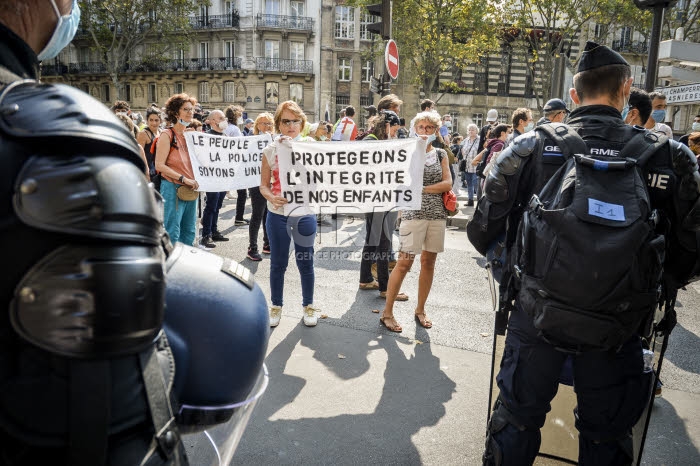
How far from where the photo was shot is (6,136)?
0.88 metres

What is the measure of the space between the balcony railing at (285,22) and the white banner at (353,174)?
40957mm

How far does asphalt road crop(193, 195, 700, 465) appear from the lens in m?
3.02

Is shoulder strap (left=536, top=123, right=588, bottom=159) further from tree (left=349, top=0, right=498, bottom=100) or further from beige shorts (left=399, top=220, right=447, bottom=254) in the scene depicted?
tree (left=349, top=0, right=498, bottom=100)

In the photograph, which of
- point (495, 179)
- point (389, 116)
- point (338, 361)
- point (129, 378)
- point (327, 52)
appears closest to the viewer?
point (129, 378)

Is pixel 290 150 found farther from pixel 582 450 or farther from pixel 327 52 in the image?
pixel 327 52

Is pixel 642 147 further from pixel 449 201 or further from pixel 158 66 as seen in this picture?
pixel 158 66

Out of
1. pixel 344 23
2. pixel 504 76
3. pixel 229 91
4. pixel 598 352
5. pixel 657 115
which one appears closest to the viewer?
pixel 598 352

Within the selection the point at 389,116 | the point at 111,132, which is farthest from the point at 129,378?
the point at 389,116

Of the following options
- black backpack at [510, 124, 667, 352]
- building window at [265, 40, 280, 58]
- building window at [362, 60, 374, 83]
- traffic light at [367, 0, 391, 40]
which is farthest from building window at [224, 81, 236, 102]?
black backpack at [510, 124, 667, 352]

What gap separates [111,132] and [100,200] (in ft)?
0.47

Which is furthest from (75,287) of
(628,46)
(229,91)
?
Result: (628,46)

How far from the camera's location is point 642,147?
2115mm

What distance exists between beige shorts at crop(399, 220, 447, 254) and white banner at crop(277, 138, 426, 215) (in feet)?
0.68

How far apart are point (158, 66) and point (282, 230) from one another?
46784 millimetres
